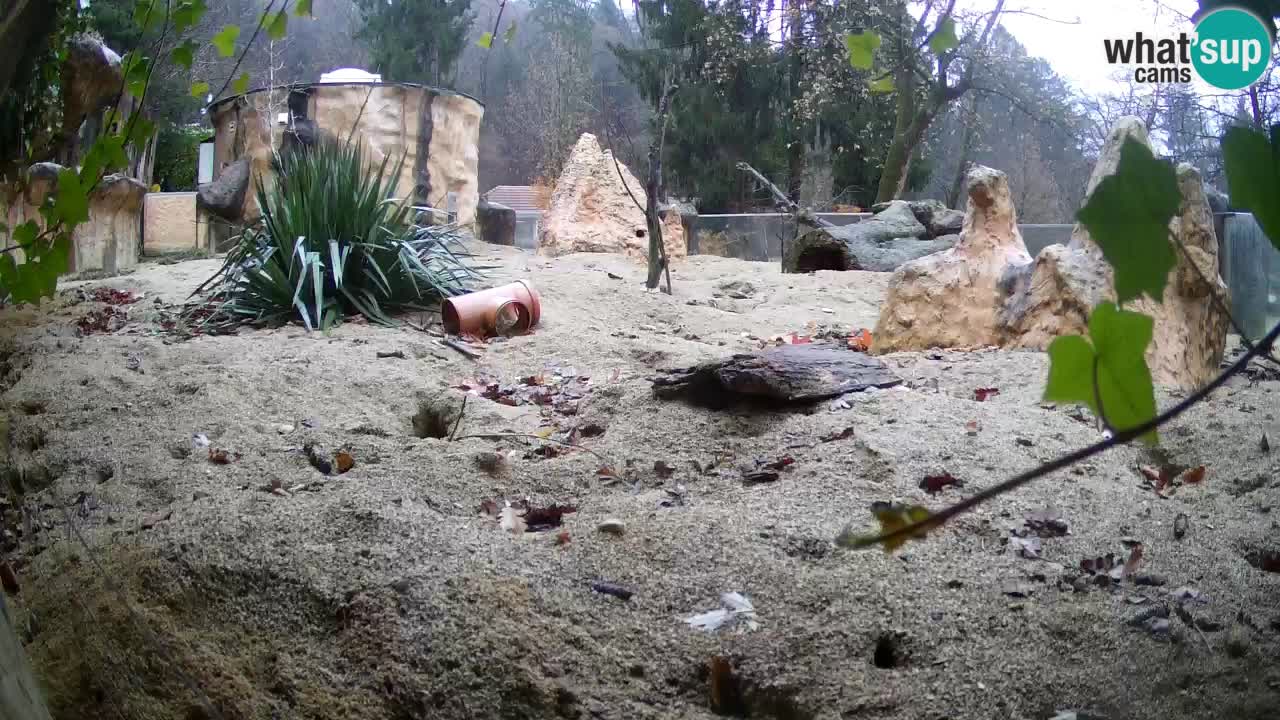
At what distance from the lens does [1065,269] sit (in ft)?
13.0

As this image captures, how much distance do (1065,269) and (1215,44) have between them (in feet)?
8.05

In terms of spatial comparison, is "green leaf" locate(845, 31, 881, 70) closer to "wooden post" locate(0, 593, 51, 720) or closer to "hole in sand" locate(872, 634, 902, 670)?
"hole in sand" locate(872, 634, 902, 670)

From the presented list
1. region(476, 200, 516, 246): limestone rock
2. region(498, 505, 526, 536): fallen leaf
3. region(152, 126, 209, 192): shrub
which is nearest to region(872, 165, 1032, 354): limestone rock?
region(498, 505, 526, 536): fallen leaf

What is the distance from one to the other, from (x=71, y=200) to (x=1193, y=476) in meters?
2.46

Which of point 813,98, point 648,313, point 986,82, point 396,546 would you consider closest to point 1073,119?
point 986,82

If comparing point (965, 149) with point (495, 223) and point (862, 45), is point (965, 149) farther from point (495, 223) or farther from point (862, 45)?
point (862, 45)

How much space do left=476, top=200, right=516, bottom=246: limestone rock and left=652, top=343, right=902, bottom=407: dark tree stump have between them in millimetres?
9092

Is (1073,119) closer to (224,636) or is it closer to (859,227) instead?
(859,227)

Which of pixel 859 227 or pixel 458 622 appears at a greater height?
pixel 859 227

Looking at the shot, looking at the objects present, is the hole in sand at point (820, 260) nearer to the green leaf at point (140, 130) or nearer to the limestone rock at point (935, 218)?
the limestone rock at point (935, 218)

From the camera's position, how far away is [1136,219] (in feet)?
1.95

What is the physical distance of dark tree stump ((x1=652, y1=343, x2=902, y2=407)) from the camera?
2.86 meters

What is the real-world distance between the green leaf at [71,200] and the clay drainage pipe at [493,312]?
2.95m

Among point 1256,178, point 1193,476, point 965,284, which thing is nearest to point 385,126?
point 965,284
